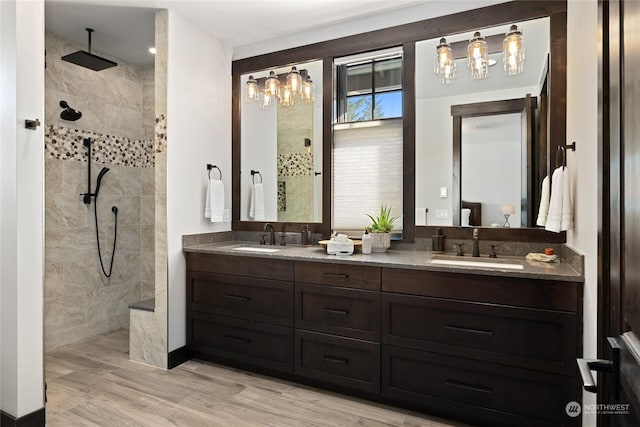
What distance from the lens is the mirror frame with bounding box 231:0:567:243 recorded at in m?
2.34

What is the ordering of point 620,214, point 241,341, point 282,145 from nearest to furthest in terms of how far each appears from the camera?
1. point 620,214
2. point 241,341
3. point 282,145

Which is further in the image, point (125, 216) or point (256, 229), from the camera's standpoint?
point (125, 216)

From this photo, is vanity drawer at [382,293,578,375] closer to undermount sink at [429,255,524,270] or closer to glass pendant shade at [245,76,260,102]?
undermount sink at [429,255,524,270]

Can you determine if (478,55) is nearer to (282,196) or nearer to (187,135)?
(282,196)

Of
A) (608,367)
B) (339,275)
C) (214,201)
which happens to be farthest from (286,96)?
(608,367)

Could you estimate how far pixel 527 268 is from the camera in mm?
1998

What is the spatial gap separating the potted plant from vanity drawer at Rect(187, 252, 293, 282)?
2.19 feet

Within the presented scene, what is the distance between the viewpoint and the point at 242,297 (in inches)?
108

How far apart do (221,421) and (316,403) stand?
1.94 ft

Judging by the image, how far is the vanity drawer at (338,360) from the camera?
2.28 meters

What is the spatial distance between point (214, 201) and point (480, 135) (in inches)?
87.0

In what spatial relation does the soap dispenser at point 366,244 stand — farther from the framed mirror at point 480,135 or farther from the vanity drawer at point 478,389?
the vanity drawer at point 478,389

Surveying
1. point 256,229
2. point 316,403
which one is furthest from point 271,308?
point 256,229

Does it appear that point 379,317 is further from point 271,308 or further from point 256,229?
point 256,229
